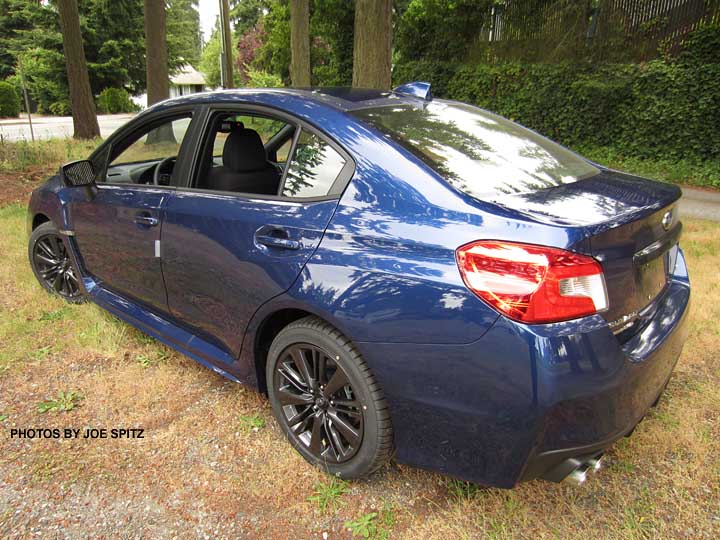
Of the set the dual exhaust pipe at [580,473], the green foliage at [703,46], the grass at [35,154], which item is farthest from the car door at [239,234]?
the green foliage at [703,46]

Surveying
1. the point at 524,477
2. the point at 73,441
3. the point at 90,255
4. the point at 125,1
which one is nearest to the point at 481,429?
the point at 524,477

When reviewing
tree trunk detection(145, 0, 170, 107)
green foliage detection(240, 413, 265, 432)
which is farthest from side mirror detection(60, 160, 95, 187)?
Result: tree trunk detection(145, 0, 170, 107)

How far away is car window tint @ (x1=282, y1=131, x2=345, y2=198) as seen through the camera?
2301 millimetres

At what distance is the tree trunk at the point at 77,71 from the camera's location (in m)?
12.1

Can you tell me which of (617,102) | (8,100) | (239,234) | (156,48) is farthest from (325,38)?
(8,100)

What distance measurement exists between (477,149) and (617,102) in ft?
34.6

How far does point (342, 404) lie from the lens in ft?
7.41

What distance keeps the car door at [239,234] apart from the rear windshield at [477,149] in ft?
1.08

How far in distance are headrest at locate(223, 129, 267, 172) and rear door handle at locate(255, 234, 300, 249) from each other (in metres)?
0.69

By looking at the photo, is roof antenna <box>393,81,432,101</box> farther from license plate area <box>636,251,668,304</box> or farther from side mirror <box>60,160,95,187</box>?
side mirror <box>60,160,95,187</box>

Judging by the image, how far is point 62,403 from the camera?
297cm

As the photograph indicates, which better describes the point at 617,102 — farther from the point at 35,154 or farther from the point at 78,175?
the point at 35,154

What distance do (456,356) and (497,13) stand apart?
1486cm

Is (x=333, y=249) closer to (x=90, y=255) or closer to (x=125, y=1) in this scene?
(x=90, y=255)
